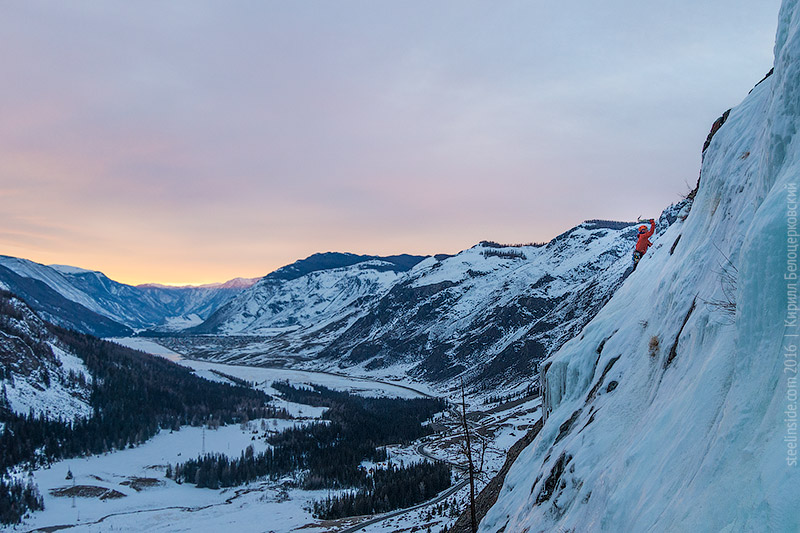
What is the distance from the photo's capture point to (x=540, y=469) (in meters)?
15.0

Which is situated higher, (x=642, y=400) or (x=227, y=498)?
(x=642, y=400)

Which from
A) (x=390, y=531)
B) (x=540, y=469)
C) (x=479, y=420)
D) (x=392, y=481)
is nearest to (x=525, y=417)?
(x=479, y=420)

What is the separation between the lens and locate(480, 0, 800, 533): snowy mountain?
20.2ft

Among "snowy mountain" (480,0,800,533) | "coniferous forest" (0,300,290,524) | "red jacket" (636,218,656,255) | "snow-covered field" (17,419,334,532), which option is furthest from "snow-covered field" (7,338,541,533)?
"snowy mountain" (480,0,800,533)

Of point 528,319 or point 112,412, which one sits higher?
point 528,319

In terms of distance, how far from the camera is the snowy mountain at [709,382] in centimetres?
614

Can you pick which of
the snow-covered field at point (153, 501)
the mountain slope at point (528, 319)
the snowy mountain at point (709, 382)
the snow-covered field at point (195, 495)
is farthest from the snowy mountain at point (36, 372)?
the snowy mountain at point (709, 382)

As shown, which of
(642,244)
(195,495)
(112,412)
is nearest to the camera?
(642,244)

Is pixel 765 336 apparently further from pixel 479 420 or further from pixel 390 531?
pixel 479 420

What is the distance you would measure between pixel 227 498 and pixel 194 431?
51.2 metres

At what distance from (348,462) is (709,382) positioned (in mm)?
88380

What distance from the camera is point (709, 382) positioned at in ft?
25.8

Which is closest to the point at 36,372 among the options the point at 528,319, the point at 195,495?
the point at 195,495

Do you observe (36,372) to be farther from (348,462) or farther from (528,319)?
(528,319)
